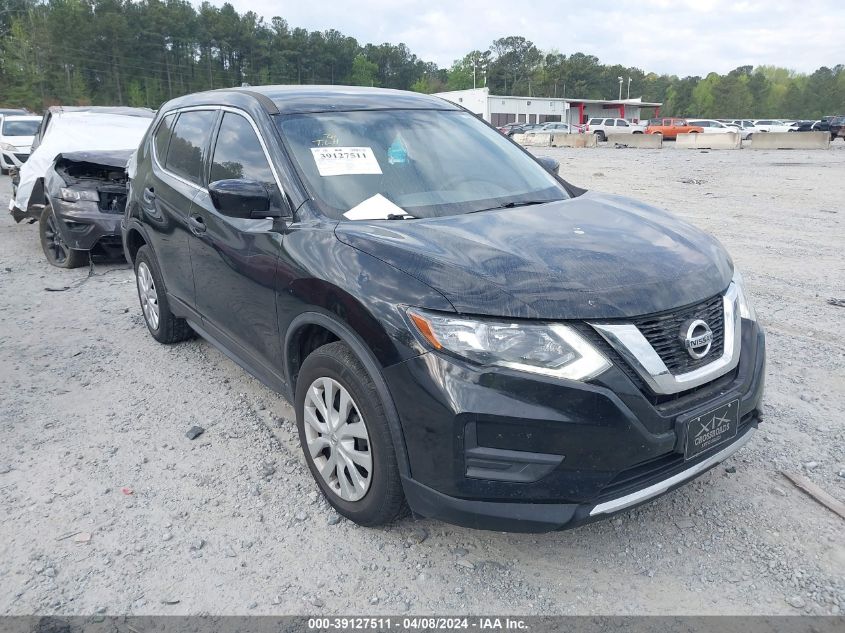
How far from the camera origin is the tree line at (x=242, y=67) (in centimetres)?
8321

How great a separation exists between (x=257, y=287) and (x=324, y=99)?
119 cm

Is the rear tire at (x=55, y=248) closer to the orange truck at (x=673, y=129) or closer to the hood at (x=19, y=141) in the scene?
the hood at (x=19, y=141)

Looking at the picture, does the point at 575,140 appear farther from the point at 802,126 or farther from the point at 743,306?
the point at 743,306

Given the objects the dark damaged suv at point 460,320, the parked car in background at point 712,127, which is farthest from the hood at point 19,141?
the parked car in background at point 712,127

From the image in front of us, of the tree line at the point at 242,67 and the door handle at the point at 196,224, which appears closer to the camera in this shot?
the door handle at the point at 196,224

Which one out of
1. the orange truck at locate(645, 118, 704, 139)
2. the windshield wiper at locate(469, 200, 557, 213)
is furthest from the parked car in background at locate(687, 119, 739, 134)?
the windshield wiper at locate(469, 200, 557, 213)

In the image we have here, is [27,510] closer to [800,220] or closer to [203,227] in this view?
[203,227]

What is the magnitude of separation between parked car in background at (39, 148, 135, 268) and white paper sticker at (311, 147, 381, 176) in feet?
17.1

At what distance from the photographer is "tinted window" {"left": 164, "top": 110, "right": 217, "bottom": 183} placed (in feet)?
13.6

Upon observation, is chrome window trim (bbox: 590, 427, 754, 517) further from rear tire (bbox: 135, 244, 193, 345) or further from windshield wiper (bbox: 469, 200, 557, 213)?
rear tire (bbox: 135, 244, 193, 345)

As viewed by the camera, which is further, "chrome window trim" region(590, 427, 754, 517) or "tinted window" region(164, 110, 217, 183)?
"tinted window" region(164, 110, 217, 183)

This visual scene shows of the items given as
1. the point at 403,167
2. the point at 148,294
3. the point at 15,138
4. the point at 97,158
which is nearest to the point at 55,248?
the point at 97,158

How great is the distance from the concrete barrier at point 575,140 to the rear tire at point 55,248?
3108cm

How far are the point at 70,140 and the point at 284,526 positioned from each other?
27.4 feet
